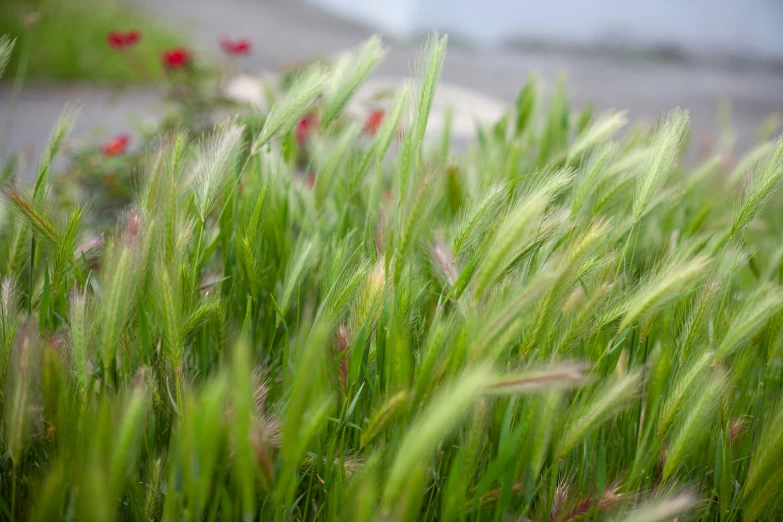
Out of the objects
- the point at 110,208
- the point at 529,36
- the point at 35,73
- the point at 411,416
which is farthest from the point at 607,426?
the point at 529,36

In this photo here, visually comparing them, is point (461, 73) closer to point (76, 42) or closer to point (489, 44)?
point (489, 44)

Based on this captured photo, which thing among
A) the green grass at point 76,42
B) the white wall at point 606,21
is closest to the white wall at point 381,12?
the white wall at point 606,21

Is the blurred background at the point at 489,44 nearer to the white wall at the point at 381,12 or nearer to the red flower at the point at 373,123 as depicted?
the white wall at the point at 381,12

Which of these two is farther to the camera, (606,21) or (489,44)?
(489,44)

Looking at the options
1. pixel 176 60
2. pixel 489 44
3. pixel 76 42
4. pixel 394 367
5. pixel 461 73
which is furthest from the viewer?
pixel 489 44

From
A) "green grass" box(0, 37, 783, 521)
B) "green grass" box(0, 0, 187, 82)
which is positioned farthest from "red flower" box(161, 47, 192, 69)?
"green grass" box(0, 0, 187, 82)

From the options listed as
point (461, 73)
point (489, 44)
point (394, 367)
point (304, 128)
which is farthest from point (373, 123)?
point (489, 44)

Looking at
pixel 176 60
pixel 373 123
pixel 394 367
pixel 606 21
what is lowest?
pixel 394 367
